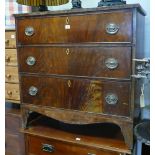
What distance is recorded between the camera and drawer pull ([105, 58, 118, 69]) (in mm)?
1277

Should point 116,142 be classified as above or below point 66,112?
below

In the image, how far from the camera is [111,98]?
1.31m

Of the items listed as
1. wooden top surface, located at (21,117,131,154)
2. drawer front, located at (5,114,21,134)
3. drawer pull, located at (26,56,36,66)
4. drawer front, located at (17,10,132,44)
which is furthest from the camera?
drawer front, located at (5,114,21,134)

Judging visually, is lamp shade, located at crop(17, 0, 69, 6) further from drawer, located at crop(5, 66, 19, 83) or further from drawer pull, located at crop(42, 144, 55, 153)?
drawer pull, located at crop(42, 144, 55, 153)

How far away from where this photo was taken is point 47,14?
1434 millimetres

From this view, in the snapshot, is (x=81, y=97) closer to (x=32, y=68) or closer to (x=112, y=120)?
(x=112, y=120)

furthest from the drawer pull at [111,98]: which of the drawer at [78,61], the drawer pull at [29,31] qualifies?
the drawer pull at [29,31]

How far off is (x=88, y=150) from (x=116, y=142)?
0.20m

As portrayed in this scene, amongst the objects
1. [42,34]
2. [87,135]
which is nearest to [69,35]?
[42,34]

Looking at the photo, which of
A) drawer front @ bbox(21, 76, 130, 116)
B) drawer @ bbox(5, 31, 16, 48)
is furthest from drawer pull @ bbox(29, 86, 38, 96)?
drawer @ bbox(5, 31, 16, 48)

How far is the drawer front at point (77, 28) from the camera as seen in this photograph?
1.23m

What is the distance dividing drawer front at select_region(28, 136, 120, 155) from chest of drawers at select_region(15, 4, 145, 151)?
0.18 metres

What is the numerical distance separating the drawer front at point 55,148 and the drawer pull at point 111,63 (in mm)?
553

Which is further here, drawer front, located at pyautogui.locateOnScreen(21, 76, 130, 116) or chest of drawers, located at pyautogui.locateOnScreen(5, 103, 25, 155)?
chest of drawers, located at pyautogui.locateOnScreen(5, 103, 25, 155)
